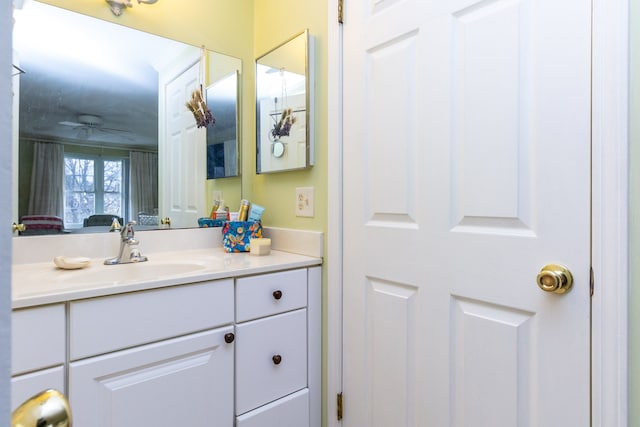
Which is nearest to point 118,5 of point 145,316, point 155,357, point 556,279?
point 145,316

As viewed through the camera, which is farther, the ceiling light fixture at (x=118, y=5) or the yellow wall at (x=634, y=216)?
the ceiling light fixture at (x=118, y=5)

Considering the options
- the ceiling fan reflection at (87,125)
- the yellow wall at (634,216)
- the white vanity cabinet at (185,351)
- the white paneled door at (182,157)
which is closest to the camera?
the yellow wall at (634,216)

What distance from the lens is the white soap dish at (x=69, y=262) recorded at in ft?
3.97

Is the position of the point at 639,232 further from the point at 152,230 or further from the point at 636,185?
the point at 152,230

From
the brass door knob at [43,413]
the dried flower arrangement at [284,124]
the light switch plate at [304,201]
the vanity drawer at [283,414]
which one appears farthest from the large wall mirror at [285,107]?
the brass door knob at [43,413]

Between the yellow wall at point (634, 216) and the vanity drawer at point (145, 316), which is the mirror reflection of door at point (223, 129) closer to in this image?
the vanity drawer at point (145, 316)

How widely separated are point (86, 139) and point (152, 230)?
43cm

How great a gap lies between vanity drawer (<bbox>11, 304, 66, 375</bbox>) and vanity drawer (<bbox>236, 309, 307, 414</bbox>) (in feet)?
1.59

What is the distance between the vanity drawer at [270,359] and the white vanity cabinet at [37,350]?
48 centimetres

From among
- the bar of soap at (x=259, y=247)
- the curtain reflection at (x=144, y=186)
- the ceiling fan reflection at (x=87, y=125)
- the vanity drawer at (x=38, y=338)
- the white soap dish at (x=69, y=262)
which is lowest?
the vanity drawer at (x=38, y=338)

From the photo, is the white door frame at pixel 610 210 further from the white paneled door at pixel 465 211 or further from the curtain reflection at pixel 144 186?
the curtain reflection at pixel 144 186

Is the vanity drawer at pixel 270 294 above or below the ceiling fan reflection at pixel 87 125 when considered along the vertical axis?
below

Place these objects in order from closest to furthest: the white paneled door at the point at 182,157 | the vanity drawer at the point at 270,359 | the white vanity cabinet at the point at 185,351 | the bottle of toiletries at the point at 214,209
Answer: the white vanity cabinet at the point at 185,351, the vanity drawer at the point at 270,359, the white paneled door at the point at 182,157, the bottle of toiletries at the point at 214,209

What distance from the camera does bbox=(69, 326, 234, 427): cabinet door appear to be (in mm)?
918
